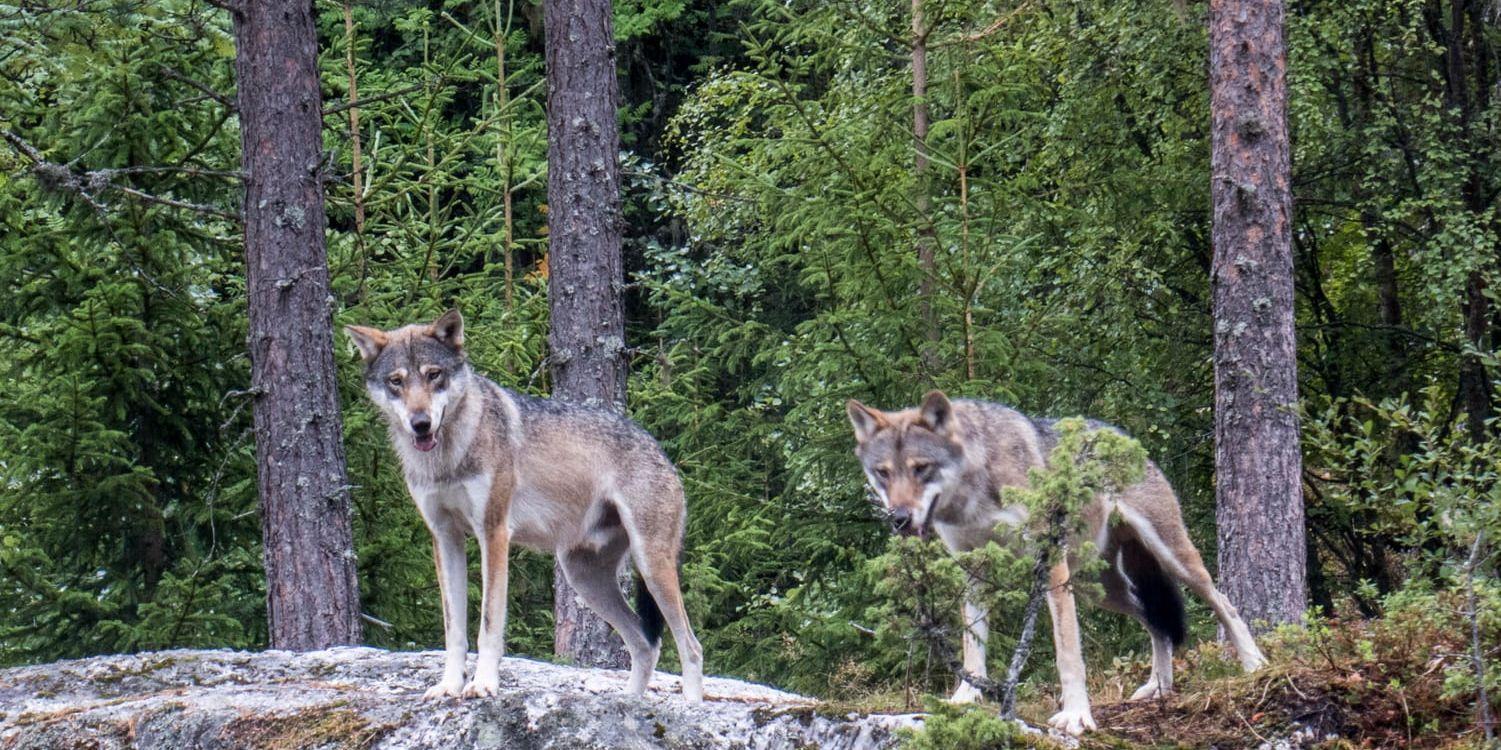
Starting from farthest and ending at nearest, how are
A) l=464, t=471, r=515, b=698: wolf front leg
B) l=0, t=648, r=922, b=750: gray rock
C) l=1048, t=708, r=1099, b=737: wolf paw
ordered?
l=464, t=471, r=515, b=698: wolf front leg < l=0, t=648, r=922, b=750: gray rock < l=1048, t=708, r=1099, b=737: wolf paw

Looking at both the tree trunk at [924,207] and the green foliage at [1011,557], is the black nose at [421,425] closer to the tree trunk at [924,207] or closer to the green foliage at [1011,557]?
the green foliage at [1011,557]

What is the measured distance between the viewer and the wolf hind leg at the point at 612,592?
7.68m

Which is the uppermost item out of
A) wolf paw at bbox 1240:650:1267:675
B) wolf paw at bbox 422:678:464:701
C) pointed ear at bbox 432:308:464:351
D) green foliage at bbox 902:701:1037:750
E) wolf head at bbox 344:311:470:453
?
pointed ear at bbox 432:308:464:351

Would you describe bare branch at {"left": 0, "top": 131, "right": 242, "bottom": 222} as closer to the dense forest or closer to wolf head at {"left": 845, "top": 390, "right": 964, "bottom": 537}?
the dense forest

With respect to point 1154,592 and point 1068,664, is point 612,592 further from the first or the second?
point 1154,592

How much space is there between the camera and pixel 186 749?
665 cm

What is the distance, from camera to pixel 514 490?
23.7 feet

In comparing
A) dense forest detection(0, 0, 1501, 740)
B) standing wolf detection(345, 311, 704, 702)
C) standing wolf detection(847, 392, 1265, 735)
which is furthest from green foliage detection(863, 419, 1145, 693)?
dense forest detection(0, 0, 1501, 740)

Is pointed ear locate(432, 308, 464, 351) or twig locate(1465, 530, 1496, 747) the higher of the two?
pointed ear locate(432, 308, 464, 351)

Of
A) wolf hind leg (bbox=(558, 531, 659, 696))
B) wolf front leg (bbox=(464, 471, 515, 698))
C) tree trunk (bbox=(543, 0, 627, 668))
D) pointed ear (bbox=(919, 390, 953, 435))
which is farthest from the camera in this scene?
tree trunk (bbox=(543, 0, 627, 668))

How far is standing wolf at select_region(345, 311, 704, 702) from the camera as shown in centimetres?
691

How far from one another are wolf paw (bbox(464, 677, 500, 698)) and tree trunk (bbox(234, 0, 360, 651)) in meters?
3.62

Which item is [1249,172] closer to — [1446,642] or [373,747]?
[1446,642]

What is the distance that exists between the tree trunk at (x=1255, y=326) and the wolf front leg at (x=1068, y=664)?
367cm
